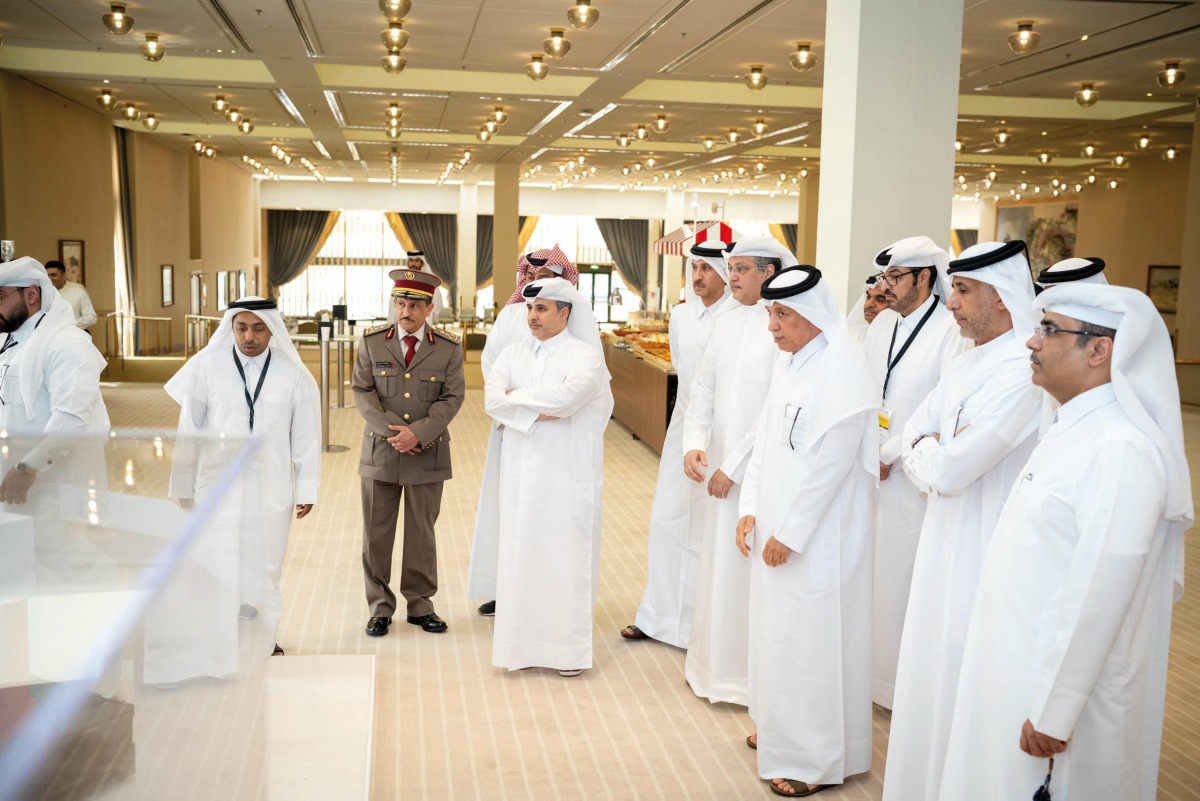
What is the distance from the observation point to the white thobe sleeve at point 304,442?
14.0 feet

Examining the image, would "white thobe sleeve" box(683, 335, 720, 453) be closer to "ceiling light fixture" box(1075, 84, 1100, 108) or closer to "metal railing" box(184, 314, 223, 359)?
"ceiling light fixture" box(1075, 84, 1100, 108)

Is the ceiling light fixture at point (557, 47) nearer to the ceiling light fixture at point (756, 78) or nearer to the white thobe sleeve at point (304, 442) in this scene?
the ceiling light fixture at point (756, 78)

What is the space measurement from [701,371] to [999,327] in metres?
1.62

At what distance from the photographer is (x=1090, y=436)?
226 centimetres

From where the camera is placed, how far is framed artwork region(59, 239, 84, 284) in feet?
44.1

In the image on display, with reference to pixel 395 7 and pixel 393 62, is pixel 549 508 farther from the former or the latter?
pixel 393 62

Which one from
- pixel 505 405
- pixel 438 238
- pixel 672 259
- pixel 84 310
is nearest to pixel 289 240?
pixel 438 238

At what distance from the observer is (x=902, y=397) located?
407 cm

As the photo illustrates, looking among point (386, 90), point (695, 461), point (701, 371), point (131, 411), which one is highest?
point (386, 90)

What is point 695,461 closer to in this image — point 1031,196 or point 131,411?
point 131,411

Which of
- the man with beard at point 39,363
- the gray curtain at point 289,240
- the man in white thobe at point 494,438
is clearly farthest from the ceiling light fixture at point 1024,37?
the gray curtain at point 289,240

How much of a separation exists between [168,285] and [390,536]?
1562 cm

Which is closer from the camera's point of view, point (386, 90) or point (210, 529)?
point (210, 529)

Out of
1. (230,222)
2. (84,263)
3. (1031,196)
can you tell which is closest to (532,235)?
(230,222)
